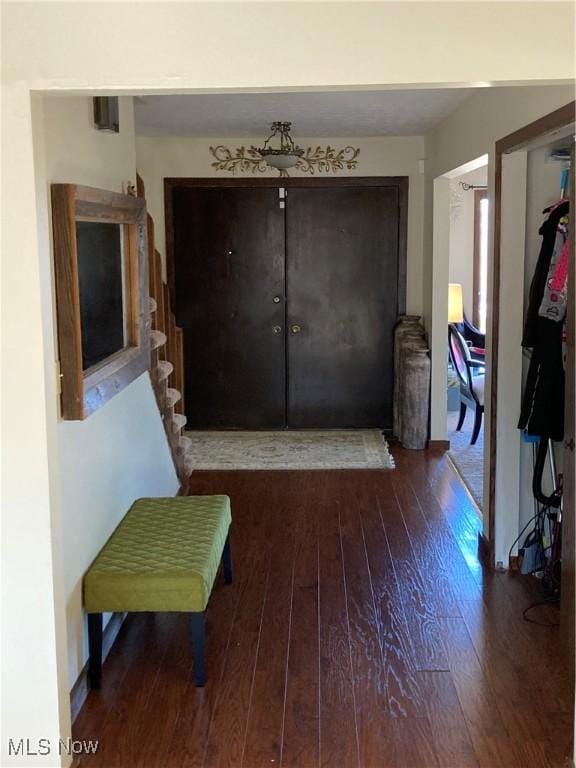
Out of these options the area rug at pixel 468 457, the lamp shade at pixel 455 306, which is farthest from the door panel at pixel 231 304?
the lamp shade at pixel 455 306

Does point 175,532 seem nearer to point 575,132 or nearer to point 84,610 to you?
point 84,610

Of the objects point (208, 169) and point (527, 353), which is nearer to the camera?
point (527, 353)

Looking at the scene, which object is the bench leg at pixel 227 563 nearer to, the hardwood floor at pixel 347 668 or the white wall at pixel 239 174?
the hardwood floor at pixel 347 668

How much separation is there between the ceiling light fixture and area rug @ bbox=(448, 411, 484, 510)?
237 cm

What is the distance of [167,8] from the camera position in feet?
7.13

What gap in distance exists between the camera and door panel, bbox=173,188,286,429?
659 cm

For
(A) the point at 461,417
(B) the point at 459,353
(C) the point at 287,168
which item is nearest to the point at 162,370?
(C) the point at 287,168

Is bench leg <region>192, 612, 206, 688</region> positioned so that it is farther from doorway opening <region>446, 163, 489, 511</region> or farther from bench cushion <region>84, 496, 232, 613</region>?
doorway opening <region>446, 163, 489, 511</region>

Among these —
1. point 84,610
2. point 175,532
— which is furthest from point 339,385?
point 84,610

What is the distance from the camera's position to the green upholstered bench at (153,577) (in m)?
2.90

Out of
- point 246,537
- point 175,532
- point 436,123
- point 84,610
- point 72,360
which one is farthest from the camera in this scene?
point 436,123

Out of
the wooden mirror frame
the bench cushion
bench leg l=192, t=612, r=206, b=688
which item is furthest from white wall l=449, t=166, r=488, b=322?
bench leg l=192, t=612, r=206, b=688

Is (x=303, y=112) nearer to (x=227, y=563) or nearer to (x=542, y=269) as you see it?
(x=542, y=269)

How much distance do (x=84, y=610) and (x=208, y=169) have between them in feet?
14.0
